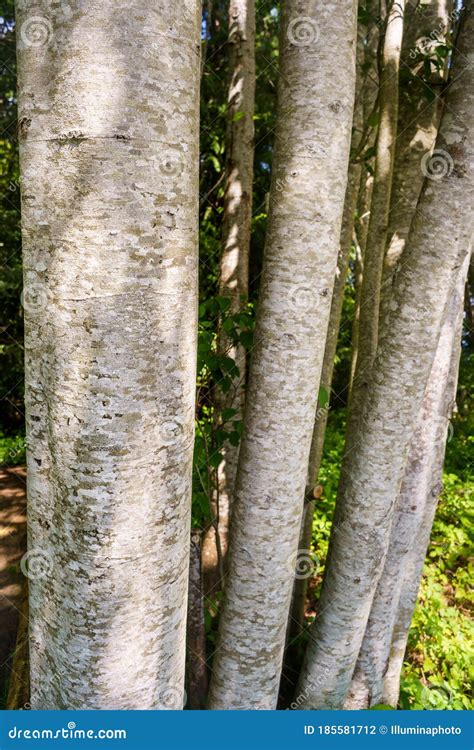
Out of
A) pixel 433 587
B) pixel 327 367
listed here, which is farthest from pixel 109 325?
pixel 433 587

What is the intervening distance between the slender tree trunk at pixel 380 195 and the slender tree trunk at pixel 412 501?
1.26ft

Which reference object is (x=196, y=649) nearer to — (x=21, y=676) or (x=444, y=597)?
(x=21, y=676)

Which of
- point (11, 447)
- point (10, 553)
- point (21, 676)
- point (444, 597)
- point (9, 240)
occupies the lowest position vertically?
point (10, 553)

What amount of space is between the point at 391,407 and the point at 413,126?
1.68 meters

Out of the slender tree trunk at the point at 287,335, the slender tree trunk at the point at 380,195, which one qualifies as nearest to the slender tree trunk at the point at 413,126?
the slender tree trunk at the point at 380,195

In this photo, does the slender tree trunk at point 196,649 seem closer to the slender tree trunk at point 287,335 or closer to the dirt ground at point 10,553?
the slender tree trunk at point 287,335

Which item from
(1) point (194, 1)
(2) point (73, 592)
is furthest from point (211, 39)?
(2) point (73, 592)

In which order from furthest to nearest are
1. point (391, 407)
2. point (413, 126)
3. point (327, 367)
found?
point (327, 367)
point (413, 126)
point (391, 407)

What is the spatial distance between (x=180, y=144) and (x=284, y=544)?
4.75 feet

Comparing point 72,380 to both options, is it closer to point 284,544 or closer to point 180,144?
point 180,144

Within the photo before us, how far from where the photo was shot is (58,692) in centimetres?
140

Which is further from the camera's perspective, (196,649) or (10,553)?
(10,553)

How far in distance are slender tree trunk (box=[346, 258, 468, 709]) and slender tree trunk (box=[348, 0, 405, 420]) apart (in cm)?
38

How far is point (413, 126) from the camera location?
282 centimetres
